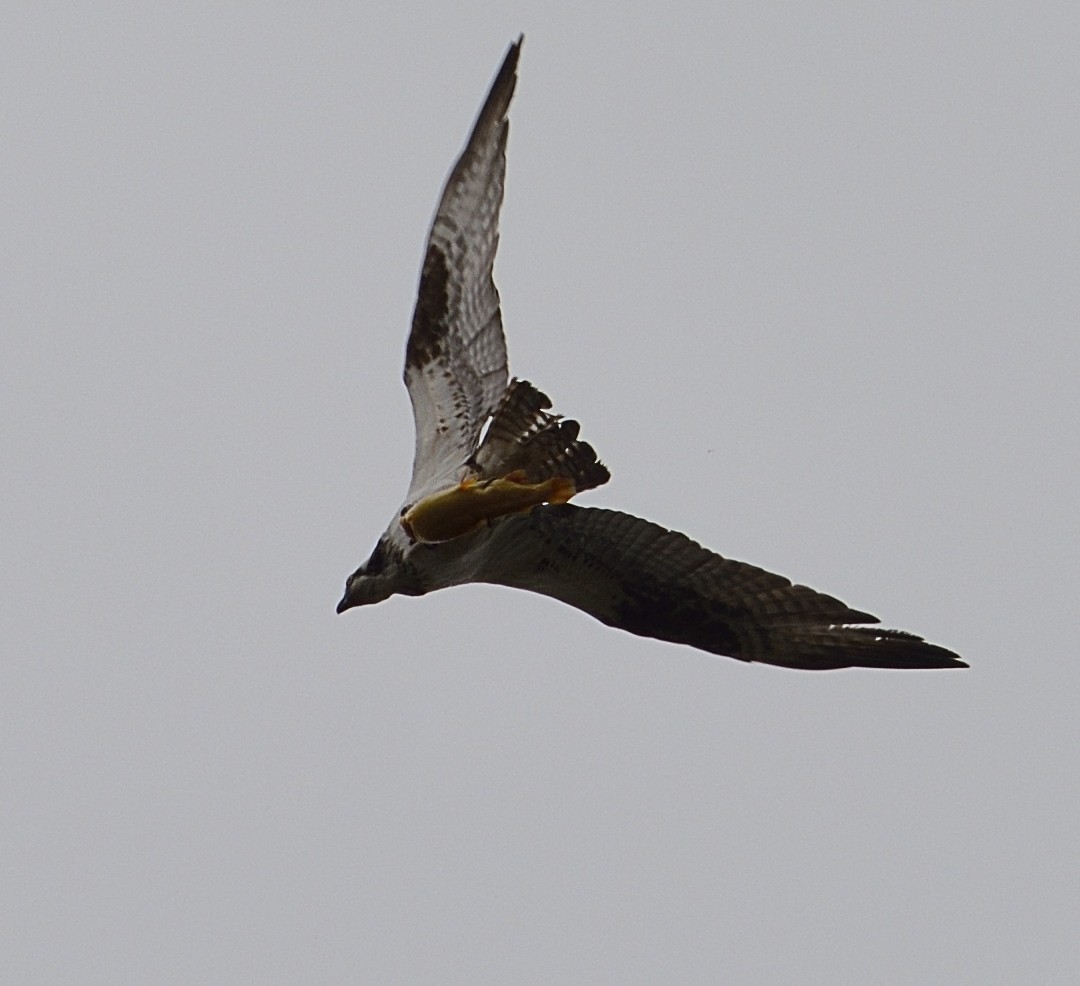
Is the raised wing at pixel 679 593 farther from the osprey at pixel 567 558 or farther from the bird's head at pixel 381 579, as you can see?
the bird's head at pixel 381 579

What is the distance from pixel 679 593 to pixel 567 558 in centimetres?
63

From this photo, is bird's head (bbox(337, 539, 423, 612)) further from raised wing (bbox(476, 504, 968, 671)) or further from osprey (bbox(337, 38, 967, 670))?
raised wing (bbox(476, 504, 968, 671))

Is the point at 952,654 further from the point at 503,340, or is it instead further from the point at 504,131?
the point at 504,131

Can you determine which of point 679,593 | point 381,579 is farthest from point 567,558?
point 381,579

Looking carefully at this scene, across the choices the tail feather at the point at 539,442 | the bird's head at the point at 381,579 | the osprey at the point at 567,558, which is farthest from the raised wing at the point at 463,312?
the tail feather at the point at 539,442

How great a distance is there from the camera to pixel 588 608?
9961mm

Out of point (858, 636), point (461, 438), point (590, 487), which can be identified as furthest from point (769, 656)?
point (461, 438)

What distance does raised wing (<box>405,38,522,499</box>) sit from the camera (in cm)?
1074

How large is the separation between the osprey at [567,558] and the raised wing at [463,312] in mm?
27

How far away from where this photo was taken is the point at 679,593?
980 cm

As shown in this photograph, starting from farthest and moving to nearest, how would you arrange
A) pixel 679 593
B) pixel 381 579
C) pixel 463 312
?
1. pixel 463 312
2. pixel 381 579
3. pixel 679 593

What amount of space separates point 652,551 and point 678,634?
0.64 meters

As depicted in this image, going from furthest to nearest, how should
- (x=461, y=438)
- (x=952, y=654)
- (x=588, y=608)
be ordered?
(x=461, y=438) < (x=588, y=608) < (x=952, y=654)

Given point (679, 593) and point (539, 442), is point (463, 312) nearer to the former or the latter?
point (539, 442)
